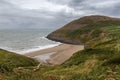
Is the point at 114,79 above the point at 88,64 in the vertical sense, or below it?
above

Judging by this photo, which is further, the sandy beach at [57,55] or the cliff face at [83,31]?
the cliff face at [83,31]

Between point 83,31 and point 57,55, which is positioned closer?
point 57,55

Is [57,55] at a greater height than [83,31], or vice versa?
[83,31]

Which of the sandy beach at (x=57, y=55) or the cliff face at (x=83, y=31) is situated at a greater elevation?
the cliff face at (x=83, y=31)

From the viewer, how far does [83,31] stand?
139 metres

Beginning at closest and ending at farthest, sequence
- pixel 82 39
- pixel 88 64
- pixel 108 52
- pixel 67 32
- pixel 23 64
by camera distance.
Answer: pixel 88 64
pixel 108 52
pixel 23 64
pixel 82 39
pixel 67 32

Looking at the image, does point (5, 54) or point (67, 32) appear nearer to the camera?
point (5, 54)

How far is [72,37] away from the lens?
13850 centimetres

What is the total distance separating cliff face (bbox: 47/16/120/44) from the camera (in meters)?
Answer: 126

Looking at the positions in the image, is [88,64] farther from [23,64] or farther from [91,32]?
[91,32]

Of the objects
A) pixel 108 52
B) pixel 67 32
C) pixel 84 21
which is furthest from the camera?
pixel 84 21

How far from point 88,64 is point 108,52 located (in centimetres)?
656

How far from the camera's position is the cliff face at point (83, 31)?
12596 cm

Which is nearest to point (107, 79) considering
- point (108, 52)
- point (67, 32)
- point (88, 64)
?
point (88, 64)
